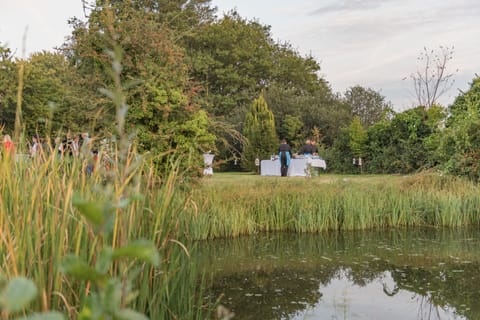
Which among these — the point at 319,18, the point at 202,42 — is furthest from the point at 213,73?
the point at 319,18

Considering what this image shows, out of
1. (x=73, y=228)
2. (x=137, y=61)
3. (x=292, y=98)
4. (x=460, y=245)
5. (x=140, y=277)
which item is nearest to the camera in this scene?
(x=73, y=228)

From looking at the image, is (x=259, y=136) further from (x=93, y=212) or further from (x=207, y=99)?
(x=93, y=212)

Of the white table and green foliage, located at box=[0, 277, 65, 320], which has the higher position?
the white table

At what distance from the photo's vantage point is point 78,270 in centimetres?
58

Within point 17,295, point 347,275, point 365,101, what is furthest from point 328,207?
point 365,101

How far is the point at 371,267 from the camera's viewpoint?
18.8ft

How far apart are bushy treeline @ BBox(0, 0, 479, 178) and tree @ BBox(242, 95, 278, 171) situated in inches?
Answer: 2.3

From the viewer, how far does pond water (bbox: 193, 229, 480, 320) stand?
429 centimetres

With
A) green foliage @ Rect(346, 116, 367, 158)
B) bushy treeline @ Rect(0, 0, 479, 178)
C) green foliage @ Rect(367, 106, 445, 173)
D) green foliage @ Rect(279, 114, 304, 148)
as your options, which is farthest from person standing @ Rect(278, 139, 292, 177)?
green foliage @ Rect(279, 114, 304, 148)

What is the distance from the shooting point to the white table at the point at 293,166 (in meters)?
15.9

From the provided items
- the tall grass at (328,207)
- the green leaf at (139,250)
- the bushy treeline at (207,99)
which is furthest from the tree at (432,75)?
the green leaf at (139,250)

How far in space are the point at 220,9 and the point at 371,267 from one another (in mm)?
28760

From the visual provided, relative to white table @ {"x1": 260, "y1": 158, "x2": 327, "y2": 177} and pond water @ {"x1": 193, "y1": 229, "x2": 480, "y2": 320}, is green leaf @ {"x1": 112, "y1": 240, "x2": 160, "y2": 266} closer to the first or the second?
pond water @ {"x1": 193, "y1": 229, "x2": 480, "y2": 320}

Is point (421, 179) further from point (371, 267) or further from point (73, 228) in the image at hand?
point (73, 228)
